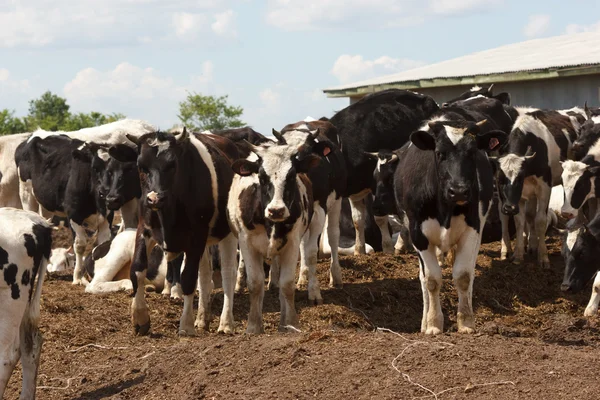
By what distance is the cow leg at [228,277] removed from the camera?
1141 cm

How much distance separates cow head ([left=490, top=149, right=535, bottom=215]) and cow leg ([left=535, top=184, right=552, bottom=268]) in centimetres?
68

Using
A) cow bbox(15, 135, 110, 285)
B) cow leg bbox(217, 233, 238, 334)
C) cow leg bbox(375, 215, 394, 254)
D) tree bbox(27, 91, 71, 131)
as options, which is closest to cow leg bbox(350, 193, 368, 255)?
cow leg bbox(375, 215, 394, 254)

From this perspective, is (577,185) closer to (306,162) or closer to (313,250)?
(313,250)

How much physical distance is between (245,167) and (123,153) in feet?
5.97

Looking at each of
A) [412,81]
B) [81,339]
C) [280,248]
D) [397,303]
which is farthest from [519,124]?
[412,81]

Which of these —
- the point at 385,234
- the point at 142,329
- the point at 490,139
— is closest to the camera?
the point at 490,139

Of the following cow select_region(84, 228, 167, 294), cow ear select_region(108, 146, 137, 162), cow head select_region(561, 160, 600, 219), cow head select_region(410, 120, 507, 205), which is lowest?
cow select_region(84, 228, 167, 294)

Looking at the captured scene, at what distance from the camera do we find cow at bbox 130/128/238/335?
35.7 ft

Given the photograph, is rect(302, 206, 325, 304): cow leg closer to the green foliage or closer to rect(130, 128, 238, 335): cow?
rect(130, 128, 238, 335): cow

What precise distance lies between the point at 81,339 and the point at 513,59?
19.2 m

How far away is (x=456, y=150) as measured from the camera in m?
10.3

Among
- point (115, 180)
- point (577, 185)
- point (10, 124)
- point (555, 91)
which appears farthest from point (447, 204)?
point (10, 124)

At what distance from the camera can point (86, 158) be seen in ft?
55.4

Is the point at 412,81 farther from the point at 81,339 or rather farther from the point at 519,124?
the point at 81,339
